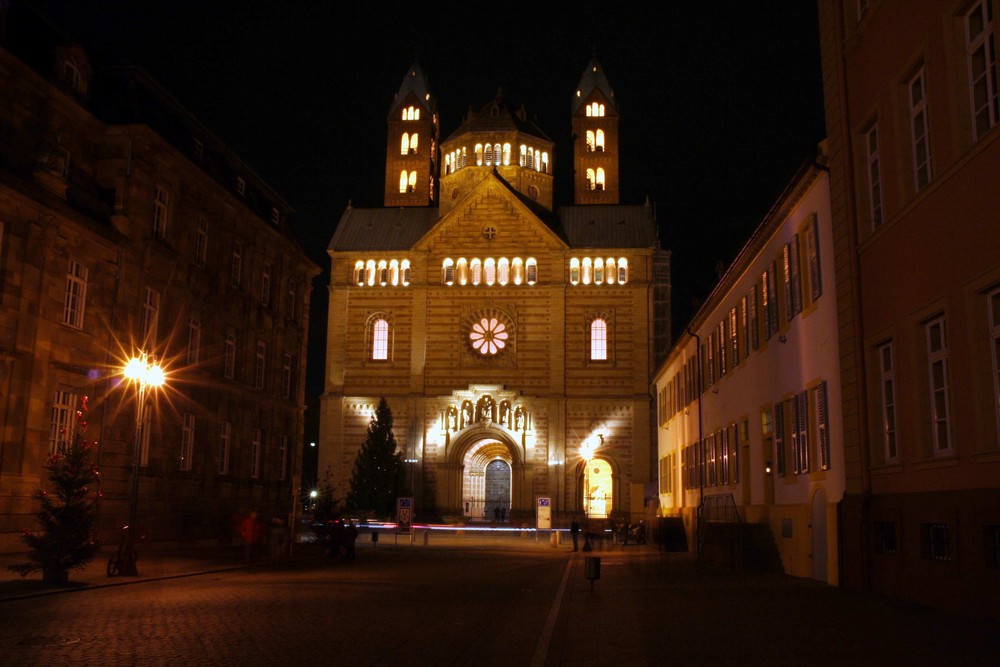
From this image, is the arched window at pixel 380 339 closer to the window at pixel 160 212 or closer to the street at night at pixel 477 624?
the window at pixel 160 212

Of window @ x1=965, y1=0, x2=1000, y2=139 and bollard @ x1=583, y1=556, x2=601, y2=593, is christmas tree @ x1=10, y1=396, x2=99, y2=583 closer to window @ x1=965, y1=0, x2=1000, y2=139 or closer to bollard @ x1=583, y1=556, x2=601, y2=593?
bollard @ x1=583, y1=556, x2=601, y2=593

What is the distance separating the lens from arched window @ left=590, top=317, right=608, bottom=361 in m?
74.8

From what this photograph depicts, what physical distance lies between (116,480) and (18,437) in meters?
5.07

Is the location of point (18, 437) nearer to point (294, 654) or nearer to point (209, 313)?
point (209, 313)

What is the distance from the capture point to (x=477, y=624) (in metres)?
15.0

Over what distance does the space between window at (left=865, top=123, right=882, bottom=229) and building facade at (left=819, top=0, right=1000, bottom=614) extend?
0.03m

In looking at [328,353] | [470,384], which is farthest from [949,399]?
[328,353]

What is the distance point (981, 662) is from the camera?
33.8 feet

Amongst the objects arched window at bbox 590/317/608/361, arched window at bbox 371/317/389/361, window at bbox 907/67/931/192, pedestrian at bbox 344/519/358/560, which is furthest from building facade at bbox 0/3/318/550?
arched window at bbox 590/317/608/361

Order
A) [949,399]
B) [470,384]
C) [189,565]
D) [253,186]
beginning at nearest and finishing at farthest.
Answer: [949,399]
[189,565]
[253,186]
[470,384]

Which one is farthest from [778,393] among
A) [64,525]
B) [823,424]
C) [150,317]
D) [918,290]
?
[150,317]

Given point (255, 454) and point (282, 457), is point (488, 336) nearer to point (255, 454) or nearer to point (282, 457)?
point (282, 457)

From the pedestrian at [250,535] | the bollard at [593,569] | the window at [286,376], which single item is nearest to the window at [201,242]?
the window at [286,376]

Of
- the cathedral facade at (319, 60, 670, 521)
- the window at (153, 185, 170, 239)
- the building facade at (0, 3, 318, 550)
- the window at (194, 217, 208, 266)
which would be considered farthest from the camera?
the cathedral facade at (319, 60, 670, 521)
